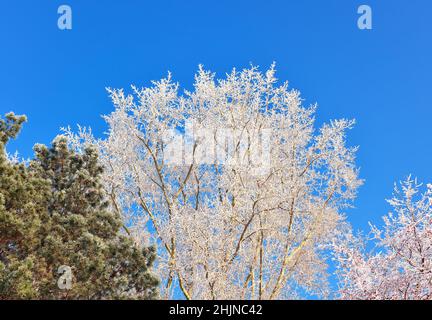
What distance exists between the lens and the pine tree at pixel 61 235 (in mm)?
12047

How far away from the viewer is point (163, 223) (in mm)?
18453

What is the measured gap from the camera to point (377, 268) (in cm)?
993

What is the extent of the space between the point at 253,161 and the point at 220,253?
3.69 metres

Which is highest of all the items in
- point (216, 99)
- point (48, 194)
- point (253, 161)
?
point (216, 99)

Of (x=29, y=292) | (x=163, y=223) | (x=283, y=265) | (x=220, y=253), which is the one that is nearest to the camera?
(x=29, y=292)

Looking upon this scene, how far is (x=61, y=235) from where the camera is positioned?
12969 millimetres

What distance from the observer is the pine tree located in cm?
1205

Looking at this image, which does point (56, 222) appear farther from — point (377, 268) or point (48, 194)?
point (377, 268)
